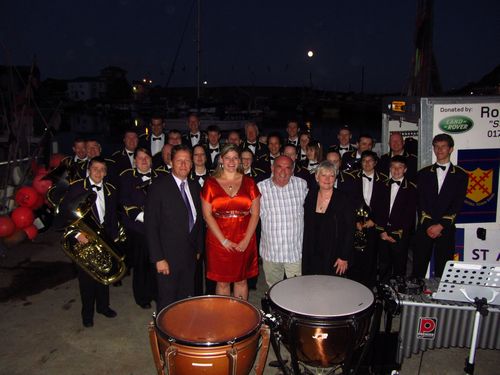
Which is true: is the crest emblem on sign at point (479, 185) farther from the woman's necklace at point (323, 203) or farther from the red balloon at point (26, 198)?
the red balloon at point (26, 198)

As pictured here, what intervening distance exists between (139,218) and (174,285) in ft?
3.36

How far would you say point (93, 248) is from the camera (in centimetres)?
446

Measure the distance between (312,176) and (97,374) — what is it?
3.52 m

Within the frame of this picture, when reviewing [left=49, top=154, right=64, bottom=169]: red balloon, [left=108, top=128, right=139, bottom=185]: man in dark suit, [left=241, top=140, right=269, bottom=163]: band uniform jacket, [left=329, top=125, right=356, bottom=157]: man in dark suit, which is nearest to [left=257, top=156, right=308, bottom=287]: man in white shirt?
[left=108, top=128, right=139, bottom=185]: man in dark suit

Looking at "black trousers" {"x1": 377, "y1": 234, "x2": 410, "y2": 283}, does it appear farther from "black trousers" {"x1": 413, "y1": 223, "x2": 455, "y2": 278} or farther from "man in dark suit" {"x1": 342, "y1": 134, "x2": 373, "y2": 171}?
"man in dark suit" {"x1": 342, "y1": 134, "x2": 373, "y2": 171}

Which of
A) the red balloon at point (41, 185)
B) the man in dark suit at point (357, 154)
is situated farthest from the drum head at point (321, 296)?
the red balloon at point (41, 185)

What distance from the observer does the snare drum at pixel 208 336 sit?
2697 mm

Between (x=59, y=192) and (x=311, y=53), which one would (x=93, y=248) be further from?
(x=311, y=53)

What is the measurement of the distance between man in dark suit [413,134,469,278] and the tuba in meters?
3.53

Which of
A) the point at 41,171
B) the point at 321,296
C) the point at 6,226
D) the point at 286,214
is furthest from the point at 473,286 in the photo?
the point at 41,171

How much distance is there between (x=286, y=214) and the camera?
4473 mm

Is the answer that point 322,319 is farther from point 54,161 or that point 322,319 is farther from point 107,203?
point 54,161

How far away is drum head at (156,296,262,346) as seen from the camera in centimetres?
280

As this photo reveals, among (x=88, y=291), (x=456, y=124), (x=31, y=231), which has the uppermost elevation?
(x=456, y=124)
